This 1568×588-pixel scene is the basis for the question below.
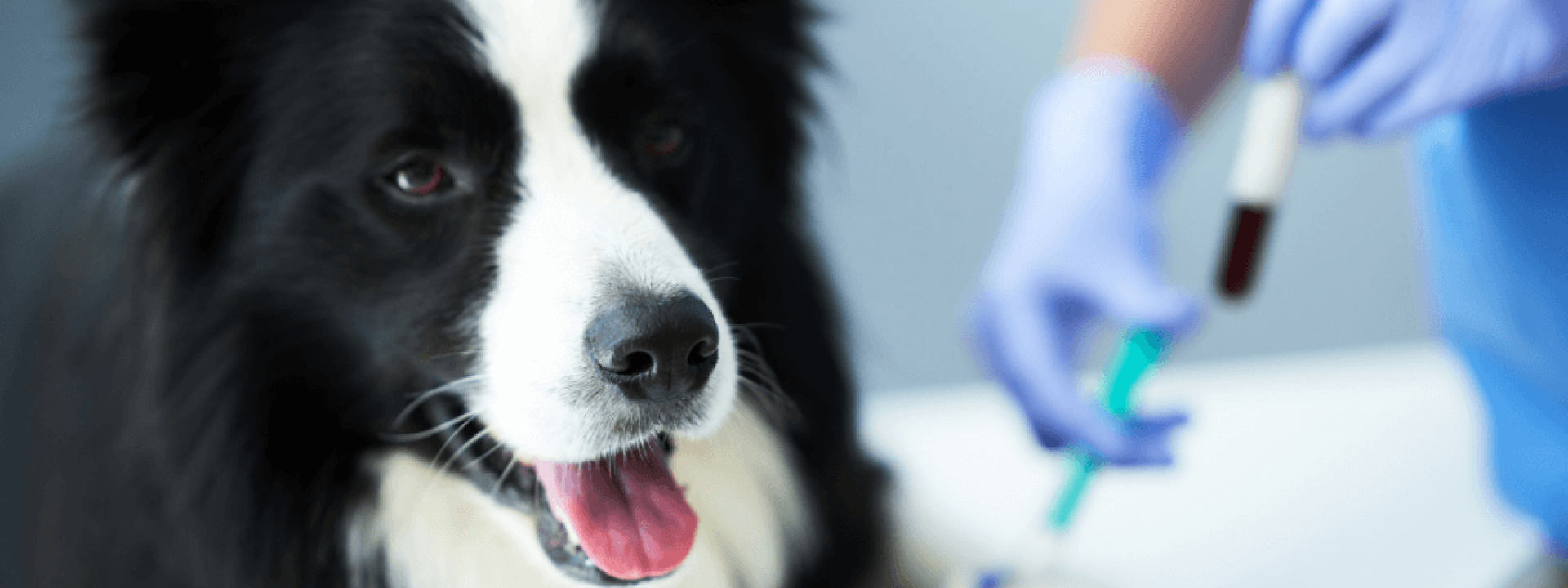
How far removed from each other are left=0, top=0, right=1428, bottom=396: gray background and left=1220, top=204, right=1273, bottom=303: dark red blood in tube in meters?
0.83

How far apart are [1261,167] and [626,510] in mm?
477

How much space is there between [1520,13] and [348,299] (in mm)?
804

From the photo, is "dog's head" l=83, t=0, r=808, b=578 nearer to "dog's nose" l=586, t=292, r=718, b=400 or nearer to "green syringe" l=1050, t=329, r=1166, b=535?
"dog's nose" l=586, t=292, r=718, b=400

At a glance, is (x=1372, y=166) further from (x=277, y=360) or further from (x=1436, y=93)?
(x=277, y=360)

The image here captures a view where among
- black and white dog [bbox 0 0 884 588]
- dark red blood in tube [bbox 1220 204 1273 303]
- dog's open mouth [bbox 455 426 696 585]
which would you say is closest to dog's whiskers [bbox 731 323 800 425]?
black and white dog [bbox 0 0 884 588]

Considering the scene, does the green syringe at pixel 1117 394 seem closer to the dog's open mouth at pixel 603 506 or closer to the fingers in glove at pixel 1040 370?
the fingers in glove at pixel 1040 370

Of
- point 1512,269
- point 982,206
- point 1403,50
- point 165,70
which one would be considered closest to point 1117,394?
point 1403,50

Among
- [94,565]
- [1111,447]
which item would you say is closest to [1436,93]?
[1111,447]

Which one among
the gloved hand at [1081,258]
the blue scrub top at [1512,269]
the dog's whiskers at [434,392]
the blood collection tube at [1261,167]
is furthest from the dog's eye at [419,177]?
the blue scrub top at [1512,269]

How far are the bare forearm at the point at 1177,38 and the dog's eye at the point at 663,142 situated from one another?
0.33 metres

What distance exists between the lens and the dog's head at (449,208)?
0.67 metres

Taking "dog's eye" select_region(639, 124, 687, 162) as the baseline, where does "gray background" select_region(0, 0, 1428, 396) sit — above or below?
below

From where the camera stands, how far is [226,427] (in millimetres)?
791

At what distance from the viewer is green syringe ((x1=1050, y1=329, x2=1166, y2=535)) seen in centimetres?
72
